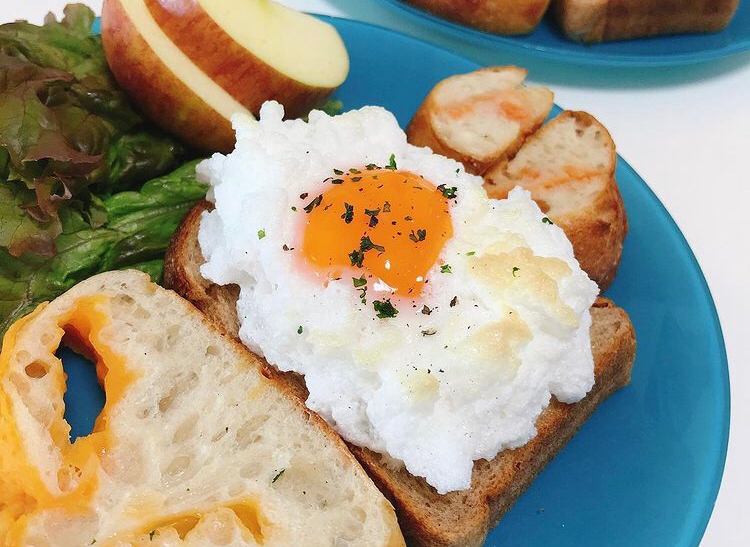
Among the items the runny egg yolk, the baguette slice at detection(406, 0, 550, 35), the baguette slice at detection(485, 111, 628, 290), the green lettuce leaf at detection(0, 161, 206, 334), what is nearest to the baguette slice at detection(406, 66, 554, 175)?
the baguette slice at detection(485, 111, 628, 290)

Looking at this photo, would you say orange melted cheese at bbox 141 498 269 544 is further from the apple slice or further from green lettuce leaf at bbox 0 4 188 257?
the apple slice

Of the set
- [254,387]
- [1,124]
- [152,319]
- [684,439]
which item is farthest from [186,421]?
[684,439]

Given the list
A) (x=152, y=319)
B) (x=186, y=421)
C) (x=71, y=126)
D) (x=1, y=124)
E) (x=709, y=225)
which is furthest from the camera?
(x=709, y=225)

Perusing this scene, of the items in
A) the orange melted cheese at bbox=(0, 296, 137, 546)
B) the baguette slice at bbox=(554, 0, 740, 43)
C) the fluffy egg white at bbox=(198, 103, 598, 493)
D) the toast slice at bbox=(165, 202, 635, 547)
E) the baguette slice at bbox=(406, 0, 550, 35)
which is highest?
the baguette slice at bbox=(554, 0, 740, 43)

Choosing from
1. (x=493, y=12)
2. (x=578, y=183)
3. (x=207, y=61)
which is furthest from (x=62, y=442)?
(x=493, y=12)

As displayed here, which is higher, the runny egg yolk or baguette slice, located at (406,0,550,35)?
baguette slice, located at (406,0,550,35)

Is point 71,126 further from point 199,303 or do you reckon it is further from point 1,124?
point 199,303

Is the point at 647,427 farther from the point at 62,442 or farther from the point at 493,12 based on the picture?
the point at 493,12
